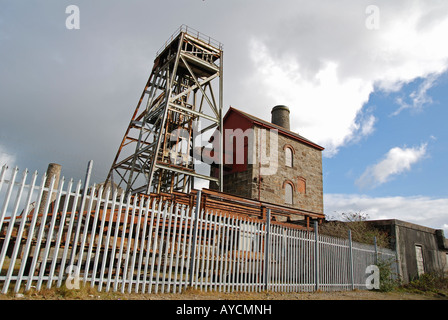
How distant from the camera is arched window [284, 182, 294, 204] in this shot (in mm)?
20211

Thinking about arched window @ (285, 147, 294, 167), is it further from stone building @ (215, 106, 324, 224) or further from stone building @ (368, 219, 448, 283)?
stone building @ (368, 219, 448, 283)

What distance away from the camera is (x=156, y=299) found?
500 cm

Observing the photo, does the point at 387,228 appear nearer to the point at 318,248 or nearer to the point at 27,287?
the point at 318,248

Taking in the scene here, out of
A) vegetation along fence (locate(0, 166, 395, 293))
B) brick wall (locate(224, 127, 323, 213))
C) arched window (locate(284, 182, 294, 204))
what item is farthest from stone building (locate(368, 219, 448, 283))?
arched window (locate(284, 182, 294, 204))

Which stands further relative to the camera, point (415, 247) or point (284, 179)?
point (284, 179)

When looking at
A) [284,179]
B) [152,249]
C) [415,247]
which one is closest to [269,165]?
[284,179]

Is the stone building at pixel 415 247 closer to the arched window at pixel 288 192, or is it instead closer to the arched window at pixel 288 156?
the arched window at pixel 288 192

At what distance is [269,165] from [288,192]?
2.52 m

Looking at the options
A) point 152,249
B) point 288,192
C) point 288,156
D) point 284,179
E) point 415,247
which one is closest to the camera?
point 152,249

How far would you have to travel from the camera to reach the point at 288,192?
20.5 meters

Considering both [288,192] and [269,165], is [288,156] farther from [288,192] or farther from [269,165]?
[288,192]

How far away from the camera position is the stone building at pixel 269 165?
62.4 ft

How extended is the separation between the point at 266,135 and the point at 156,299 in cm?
1658

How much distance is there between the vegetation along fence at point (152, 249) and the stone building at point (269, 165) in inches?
339
